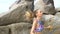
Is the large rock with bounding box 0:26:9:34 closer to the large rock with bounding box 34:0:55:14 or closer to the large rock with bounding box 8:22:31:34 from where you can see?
the large rock with bounding box 8:22:31:34

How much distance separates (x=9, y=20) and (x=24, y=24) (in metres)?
0.24

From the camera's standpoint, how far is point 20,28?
2879 millimetres

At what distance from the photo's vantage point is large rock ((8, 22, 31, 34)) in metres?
2.83

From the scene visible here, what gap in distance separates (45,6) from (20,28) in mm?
817

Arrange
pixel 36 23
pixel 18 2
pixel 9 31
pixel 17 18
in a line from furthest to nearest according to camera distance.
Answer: pixel 18 2, pixel 17 18, pixel 9 31, pixel 36 23

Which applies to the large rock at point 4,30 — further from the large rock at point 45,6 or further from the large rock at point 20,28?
the large rock at point 45,6

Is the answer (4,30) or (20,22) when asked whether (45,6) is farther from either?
(4,30)

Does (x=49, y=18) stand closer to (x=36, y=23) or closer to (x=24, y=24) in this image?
(x=24, y=24)

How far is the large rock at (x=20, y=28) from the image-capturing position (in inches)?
111

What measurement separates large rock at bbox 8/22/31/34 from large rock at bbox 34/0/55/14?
65 cm

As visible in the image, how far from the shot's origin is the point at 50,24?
2971 millimetres

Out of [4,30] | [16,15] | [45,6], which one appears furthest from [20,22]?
[45,6]

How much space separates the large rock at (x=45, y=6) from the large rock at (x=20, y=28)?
65 cm

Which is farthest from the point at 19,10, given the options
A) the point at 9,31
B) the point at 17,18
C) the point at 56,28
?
the point at 56,28
